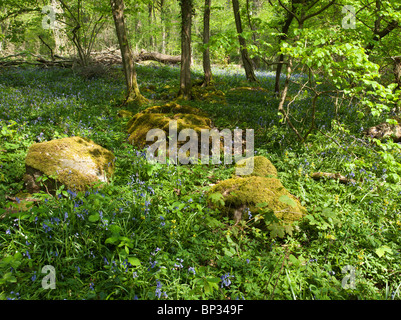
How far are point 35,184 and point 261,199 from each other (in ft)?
11.3

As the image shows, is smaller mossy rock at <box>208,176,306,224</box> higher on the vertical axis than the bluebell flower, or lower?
higher

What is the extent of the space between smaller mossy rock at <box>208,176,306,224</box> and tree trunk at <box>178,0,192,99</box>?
232 inches

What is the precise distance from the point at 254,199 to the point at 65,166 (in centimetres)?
295

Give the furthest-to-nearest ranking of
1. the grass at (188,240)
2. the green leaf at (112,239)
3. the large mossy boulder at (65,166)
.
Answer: the large mossy boulder at (65,166) < the green leaf at (112,239) < the grass at (188,240)

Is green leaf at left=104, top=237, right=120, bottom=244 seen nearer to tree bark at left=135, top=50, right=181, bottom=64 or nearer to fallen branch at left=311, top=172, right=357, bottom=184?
fallen branch at left=311, top=172, right=357, bottom=184

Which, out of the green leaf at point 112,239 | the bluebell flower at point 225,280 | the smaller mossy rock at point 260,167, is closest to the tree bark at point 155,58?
the smaller mossy rock at point 260,167

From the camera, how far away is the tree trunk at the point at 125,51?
7.66 metres

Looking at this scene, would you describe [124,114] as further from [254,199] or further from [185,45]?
[254,199]

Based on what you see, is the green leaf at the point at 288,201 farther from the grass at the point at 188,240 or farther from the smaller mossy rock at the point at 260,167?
the smaller mossy rock at the point at 260,167

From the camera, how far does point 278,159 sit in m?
4.84

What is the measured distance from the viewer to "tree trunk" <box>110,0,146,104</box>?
7660 millimetres

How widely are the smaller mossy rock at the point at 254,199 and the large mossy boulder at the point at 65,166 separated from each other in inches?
76.4

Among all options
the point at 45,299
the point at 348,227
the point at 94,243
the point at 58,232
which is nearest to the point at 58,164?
the point at 58,232

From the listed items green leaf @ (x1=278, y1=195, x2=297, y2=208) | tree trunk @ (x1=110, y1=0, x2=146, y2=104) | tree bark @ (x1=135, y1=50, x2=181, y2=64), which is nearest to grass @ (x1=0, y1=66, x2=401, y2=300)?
green leaf @ (x1=278, y1=195, x2=297, y2=208)
